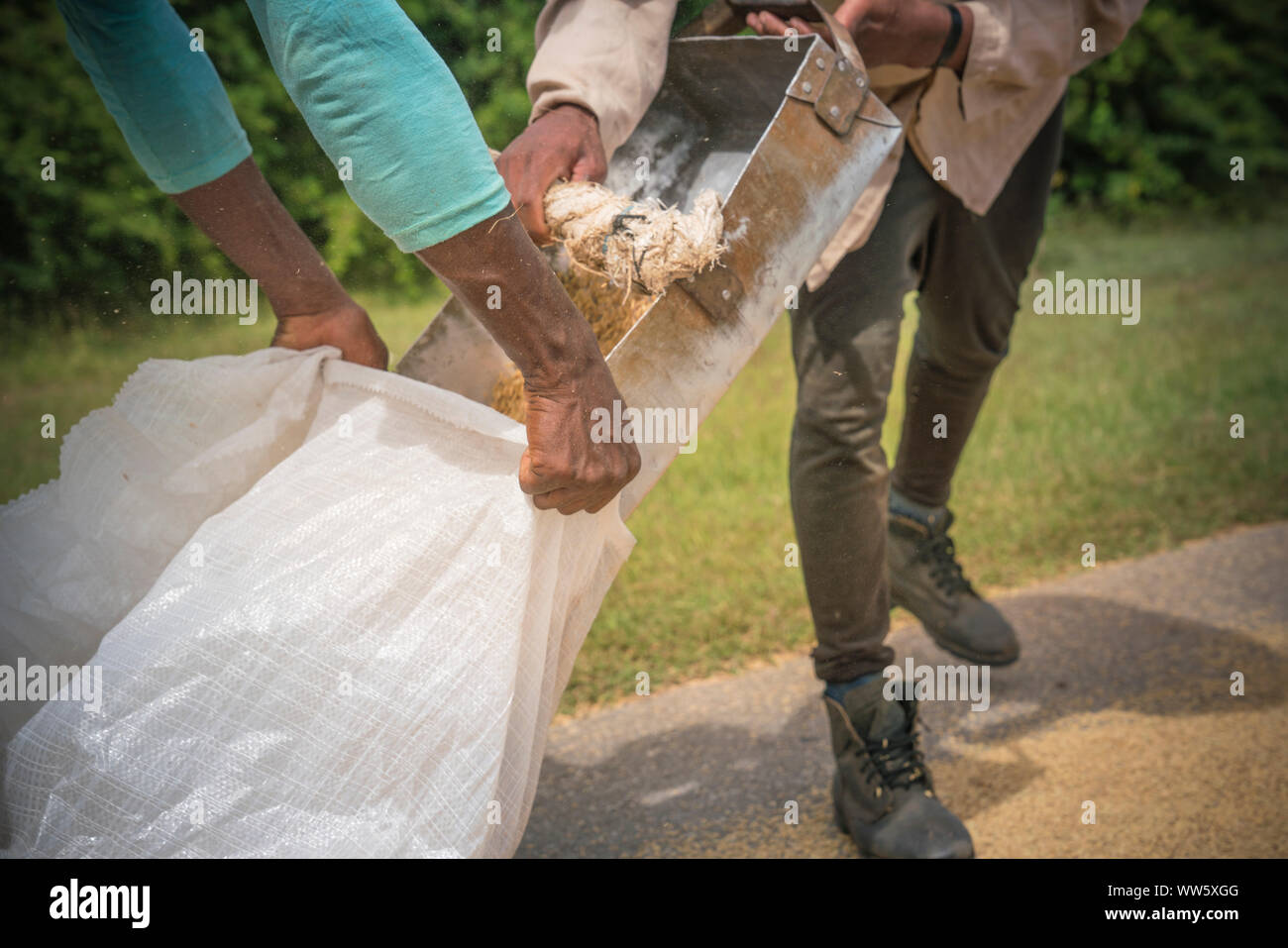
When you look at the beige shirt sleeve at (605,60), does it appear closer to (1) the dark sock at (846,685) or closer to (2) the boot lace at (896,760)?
(1) the dark sock at (846,685)

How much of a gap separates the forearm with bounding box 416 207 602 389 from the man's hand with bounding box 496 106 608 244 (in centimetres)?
32

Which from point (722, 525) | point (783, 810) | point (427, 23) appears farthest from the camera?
point (722, 525)

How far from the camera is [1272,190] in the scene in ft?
50.5

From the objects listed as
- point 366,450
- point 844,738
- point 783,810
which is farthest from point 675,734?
point 366,450

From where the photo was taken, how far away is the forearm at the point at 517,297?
159 centimetres

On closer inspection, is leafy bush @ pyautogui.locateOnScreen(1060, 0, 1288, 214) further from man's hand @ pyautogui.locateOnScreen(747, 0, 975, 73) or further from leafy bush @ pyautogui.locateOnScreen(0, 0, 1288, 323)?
man's hand @ pyautogui.locateOnScreen(747, 0, 975, 73)

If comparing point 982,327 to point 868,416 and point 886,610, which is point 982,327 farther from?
point 886,610

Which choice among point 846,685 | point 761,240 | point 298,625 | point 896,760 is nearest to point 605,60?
point 761,240

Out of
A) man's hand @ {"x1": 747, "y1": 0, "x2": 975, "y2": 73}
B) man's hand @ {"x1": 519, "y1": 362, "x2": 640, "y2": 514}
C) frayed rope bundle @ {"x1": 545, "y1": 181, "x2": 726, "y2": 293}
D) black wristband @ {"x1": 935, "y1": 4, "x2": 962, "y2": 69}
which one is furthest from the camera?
black wristband @ {"x1": 935, "y1": 4, "x2": 962, "y2": 69}

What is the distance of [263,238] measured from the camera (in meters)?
2.02

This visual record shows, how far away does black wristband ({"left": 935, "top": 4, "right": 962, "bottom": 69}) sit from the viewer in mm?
2305

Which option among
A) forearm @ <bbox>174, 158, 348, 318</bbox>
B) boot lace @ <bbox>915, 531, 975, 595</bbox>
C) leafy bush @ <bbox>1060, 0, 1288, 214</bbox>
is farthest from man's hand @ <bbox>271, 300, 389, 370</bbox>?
leafy bush @ <bbox>1060, 0, 1288, 214</bbox>

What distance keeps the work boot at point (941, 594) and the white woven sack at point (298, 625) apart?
1.55 metres

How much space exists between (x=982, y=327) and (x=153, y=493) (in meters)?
2.04
